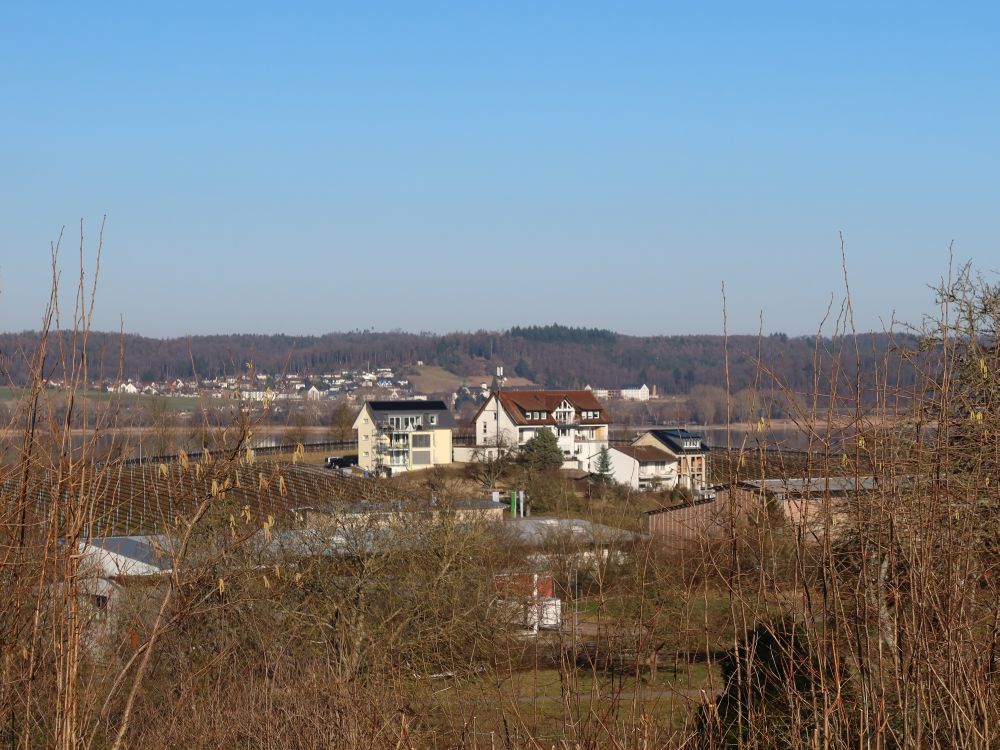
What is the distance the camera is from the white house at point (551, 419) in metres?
61.2

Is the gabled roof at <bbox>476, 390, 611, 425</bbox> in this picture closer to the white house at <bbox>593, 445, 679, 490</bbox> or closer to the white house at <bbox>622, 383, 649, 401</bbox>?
the white house at <bbox>593, 445, 679, 490</bbox>

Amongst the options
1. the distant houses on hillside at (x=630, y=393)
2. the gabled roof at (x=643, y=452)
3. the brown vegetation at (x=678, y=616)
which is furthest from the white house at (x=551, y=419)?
the brown vegetation at (x=678, y=616)

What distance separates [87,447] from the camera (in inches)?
129

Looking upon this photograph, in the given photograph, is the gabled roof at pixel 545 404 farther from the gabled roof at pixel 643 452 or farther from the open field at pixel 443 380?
the open field at pixel 443 380

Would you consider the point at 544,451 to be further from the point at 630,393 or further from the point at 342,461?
the point at 630,393

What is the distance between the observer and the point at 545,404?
63031 mm

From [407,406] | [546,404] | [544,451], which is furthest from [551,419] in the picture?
[544,451]

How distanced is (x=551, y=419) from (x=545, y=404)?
3.35ft

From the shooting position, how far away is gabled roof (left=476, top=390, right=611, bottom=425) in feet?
205

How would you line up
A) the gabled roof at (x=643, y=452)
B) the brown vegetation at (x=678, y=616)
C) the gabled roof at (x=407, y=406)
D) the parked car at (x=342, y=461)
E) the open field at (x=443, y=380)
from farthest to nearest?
the open field at (x=443, y=380) < the gabled roof at (x=407, y=406) < the parked car at (x=342, y=461) < the gabled roof at (x=643, y=452) < the brown vegetation at (x=678, y=616)

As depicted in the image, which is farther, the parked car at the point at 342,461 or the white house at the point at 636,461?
the parked car at the point at 342,461

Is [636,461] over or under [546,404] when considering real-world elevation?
under

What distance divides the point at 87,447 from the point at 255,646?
9.33 m

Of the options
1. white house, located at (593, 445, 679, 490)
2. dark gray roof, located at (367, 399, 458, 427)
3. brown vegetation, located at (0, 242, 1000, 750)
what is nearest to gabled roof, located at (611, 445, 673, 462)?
white house, located at (593, 445, 679, 490)
